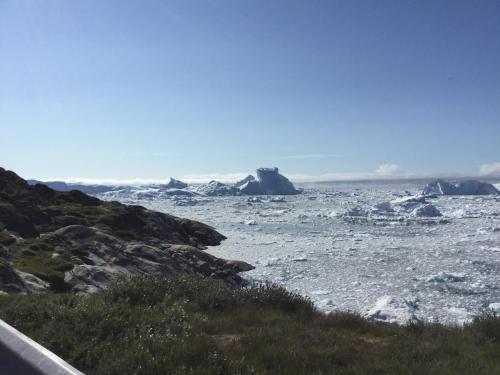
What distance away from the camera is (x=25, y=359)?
3.16 meters

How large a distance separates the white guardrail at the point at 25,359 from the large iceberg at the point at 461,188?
98794 mm

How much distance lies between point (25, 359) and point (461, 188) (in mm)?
103569

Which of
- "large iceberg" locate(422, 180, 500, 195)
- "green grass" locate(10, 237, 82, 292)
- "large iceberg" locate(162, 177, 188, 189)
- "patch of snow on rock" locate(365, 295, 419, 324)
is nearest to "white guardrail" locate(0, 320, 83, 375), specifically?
"patch of snow on rock" locate(365, 295, 419, 324)

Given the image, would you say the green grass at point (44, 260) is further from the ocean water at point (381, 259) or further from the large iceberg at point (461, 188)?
the large iceberg at point (461, 188)

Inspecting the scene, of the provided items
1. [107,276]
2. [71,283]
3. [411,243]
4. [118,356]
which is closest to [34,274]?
[71,283]

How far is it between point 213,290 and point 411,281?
17227 mm

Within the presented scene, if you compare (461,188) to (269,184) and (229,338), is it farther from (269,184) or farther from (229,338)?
(229,338)

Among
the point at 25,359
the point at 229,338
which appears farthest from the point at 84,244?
the point at 25,359

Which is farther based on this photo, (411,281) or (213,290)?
(411,281)

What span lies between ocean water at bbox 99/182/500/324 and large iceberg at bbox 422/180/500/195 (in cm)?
4261

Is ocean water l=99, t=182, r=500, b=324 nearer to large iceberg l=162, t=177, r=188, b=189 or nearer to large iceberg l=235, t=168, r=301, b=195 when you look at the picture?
large iceberg l=235, t=168, r=301, b=195

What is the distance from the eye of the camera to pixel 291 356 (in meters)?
4.70

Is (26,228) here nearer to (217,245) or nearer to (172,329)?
(217,245)

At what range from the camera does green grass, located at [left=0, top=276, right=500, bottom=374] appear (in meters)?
4.23
